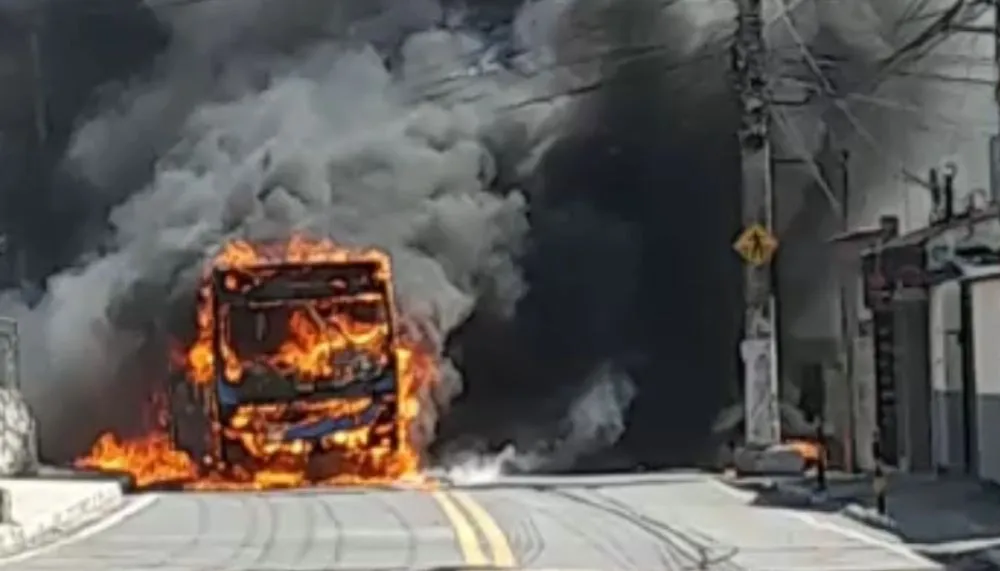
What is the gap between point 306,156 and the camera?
1976 inches

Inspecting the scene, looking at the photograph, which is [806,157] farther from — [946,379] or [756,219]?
[946,379]

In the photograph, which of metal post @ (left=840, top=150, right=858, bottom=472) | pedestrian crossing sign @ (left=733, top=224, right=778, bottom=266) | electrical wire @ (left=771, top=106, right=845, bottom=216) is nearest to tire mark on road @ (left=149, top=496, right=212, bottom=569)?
pedestrian crossing sign @ (left=733, top=224, right=778, bottom=266)

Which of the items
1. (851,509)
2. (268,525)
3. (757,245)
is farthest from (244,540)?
(757,245)

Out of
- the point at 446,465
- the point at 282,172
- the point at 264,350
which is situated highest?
the point at 282,172

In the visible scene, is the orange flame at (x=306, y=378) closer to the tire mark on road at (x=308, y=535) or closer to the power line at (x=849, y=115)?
the tire mark on road at (x=308, y=535)

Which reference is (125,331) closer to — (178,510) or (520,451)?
(520,451)

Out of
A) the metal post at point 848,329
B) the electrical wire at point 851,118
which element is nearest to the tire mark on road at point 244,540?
the metal post at point 848,329

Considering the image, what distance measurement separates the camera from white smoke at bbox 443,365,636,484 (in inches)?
1956

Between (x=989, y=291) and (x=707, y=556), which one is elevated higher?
(x=989, y=291)

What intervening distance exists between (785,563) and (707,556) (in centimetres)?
86

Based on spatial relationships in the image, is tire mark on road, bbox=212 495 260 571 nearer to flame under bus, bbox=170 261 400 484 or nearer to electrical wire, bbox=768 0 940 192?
flame under bus, bbox=170 261 400 484

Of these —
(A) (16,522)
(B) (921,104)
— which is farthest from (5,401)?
(B) (921,104)

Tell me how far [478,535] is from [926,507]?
6689 mm

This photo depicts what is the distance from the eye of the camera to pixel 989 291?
1206 inches
